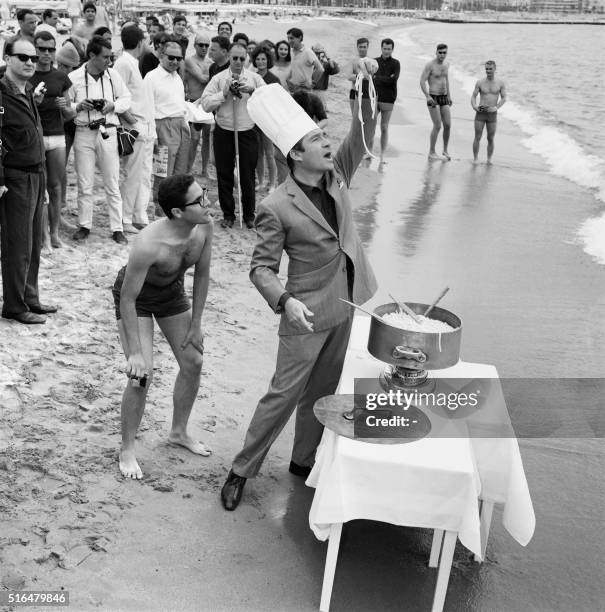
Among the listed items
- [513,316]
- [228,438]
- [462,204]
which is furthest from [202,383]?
[462,204]

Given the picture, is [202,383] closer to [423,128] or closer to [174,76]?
[174,76]

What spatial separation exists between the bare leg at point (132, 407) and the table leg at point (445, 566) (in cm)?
186

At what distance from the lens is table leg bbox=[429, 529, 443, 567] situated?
399cm

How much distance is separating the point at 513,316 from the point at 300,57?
6.25 meters

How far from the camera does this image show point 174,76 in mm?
9469

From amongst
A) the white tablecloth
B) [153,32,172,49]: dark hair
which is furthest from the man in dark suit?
[153,32,172,49]: dark hair

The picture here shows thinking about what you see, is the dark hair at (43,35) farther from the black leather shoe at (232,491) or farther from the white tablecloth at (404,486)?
the white tablecloth at (404,486)

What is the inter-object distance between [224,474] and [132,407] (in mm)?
700

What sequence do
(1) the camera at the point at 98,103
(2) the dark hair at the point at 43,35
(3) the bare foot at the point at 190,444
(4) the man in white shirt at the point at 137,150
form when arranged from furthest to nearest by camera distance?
(4) the man in white shirt at the point at 137,150, (1) the camera at the point at 98,103, (2) the dark hair at the point at 43,35, (3) the bare foot at the point at 190,444

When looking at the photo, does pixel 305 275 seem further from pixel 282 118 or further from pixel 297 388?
pixel 282 118

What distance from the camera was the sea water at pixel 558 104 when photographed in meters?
15.6

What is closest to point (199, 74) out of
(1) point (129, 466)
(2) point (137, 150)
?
(2) point (137, 150)

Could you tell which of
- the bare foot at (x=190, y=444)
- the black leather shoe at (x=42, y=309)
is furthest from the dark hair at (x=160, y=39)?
the bare foot at (x=190, y=444)

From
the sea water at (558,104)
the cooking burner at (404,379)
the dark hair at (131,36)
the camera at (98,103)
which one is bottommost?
the sea water at (558,104)
